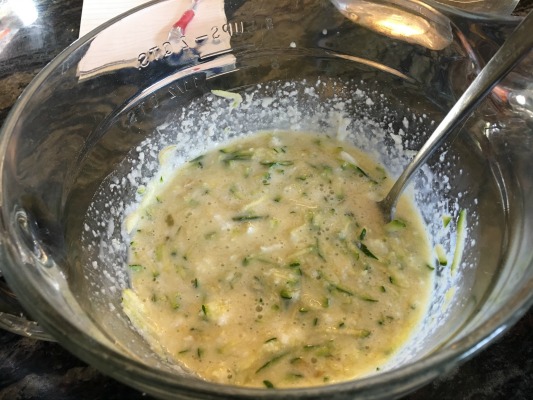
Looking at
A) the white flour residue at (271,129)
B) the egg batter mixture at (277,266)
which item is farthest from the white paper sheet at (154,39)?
the egg batter mixture at (277,266)

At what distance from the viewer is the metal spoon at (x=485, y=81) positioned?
1.08m

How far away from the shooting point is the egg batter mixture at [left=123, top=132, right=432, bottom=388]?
112 centimetres

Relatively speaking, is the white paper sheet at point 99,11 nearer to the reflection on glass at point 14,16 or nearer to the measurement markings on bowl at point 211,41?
the reflection on glass at point 14,16

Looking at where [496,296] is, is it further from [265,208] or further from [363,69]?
[363,69]

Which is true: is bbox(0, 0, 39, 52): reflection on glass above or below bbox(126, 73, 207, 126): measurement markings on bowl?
above

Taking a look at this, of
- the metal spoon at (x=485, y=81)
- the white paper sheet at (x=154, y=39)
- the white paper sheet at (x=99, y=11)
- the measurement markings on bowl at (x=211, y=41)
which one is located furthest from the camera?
the white paper sheet at (x=99, y=11)

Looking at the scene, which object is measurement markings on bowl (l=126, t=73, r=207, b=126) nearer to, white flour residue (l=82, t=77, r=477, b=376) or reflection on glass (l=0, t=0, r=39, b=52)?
white flour residue (l=82, t=77, r=477, b=376)

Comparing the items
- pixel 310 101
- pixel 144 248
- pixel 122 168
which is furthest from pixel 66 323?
pixel 310 101

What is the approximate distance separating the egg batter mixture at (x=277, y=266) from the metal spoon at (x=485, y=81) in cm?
19

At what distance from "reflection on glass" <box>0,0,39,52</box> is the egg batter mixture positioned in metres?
0.82

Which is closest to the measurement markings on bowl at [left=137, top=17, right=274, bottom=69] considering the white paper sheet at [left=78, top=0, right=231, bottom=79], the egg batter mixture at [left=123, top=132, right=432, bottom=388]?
the white paper sheet at [left=78, top=0, right=231, bottom=79]

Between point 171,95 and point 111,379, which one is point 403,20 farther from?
point 111,379

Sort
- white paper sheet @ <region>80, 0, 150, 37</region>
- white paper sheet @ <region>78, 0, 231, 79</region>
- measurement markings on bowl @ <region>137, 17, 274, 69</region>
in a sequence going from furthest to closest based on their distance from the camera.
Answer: white paper sheet @ <region>80, 0, 150, 37</region>
measurement markings on bowl @ <region>137, 17, 274, 69</region>
white paper sheet @ <region>78, 0, 231, 79</region>

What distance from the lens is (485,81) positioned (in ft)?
3.75
